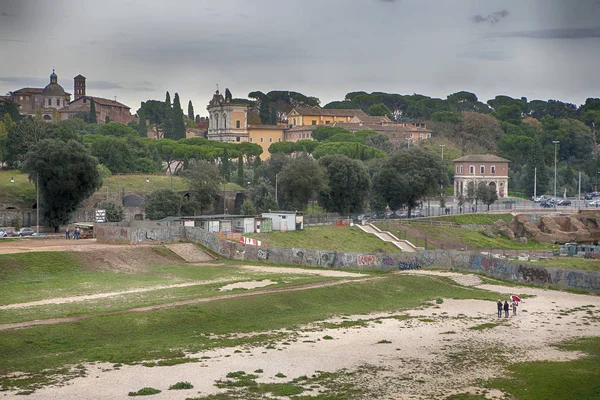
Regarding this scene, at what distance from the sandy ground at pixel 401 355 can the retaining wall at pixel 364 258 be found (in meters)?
8.68

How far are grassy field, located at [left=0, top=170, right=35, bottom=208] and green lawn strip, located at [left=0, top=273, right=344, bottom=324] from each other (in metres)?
46.0

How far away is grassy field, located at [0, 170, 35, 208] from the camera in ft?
300

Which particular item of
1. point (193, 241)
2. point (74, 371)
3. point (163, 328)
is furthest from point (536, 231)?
point (74, 371)

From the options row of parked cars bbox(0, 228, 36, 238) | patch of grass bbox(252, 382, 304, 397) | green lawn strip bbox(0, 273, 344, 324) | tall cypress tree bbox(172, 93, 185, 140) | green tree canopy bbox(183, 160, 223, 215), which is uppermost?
tall cypress tree bbox(172, 93, 185, 140)

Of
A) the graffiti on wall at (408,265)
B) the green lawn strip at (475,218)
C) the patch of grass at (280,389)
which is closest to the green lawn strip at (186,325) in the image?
the patch of grass at (280,389)

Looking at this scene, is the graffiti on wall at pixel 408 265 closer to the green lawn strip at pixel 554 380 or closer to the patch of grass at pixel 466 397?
the green lawn strip at pixel 554 380

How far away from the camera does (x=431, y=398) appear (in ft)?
95.9

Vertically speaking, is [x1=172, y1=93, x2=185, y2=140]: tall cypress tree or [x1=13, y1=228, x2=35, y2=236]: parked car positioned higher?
[x1=172, y1=93, x2=185, y2=140]: tall cypress tree

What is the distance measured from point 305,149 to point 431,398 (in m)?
122

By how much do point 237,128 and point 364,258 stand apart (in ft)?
382

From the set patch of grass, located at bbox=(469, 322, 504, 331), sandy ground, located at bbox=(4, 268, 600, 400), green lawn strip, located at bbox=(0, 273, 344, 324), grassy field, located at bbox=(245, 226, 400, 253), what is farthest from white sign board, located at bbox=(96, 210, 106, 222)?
patch of grass, located at bbox=(469, 322, 504, 331)

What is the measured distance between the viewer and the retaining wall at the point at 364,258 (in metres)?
57.1

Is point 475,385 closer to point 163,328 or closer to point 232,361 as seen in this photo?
point 232,361

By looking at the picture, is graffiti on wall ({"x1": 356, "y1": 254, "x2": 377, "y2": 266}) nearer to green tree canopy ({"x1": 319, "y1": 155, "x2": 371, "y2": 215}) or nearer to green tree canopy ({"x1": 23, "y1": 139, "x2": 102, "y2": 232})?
green tree canopy ({"x1": 23, "y1": 139, "x2": 102, "y2": 232})
